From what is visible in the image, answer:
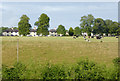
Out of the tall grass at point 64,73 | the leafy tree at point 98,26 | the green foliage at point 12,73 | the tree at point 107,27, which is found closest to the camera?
the tall grass at point 64,73

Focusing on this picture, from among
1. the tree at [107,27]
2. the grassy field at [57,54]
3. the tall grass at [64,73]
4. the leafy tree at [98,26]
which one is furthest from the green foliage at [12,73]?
the tree at [107,27]

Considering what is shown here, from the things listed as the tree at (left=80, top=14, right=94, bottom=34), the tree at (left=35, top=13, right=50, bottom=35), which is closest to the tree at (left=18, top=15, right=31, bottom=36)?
the tree at (left=35, top=13, right=50, bottom=35)

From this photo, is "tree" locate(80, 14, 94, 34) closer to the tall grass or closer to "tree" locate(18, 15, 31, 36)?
"tree" locate(18, 15, 31, 36)

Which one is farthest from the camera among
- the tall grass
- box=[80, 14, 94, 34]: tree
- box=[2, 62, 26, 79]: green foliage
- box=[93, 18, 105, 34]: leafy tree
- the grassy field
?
box=[93, 18, 105, 34]: leafy tree

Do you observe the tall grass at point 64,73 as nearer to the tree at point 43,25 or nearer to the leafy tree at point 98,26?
the tree at point 43,25

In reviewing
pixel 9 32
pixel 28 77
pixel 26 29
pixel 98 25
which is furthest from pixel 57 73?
pixel 9 32

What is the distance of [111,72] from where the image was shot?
21.8 ft

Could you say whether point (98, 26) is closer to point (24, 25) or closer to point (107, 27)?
point (107, 27)

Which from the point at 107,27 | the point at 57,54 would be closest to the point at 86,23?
the point at 107,27

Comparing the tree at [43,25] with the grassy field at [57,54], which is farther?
the tree at [43,25]

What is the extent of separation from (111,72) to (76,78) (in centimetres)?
124

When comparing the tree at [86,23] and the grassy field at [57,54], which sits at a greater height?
the tree at [86,23]

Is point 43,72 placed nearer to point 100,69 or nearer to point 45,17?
point 100,69

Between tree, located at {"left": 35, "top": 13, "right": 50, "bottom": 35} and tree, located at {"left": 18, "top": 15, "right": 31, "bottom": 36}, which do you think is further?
tree, located at {"left": 35, "top": 13, "right": 50, "bottom": 35}
